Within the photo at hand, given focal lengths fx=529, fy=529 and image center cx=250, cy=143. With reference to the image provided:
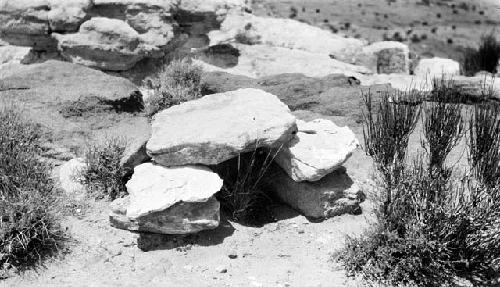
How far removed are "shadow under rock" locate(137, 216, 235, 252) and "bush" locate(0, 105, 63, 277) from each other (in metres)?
0.76

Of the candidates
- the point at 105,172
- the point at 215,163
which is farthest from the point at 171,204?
the point at 105,172

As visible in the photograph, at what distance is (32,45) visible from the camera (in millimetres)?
9680

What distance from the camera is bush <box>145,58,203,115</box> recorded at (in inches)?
295

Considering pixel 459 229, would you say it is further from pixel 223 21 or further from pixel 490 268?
pixel 223 21

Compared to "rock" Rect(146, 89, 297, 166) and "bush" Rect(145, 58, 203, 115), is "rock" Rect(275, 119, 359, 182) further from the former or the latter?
"bush" Rect(145, 58, 203, 115)

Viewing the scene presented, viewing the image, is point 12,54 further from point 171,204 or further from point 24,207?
point 171,204

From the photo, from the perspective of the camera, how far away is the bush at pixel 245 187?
5230mm

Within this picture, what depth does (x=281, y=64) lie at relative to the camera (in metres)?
10.6

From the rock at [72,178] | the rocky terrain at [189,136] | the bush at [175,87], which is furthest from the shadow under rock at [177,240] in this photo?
the bush at [175,87]

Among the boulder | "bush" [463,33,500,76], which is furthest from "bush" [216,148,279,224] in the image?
"bush" [463,33,500,76]

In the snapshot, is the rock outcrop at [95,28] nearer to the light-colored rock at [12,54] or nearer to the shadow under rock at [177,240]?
the light-colored rock at [12,54]

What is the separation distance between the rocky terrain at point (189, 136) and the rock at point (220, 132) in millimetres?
14

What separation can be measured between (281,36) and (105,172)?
726 centimetres

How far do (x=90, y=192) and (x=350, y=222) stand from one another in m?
2.71
